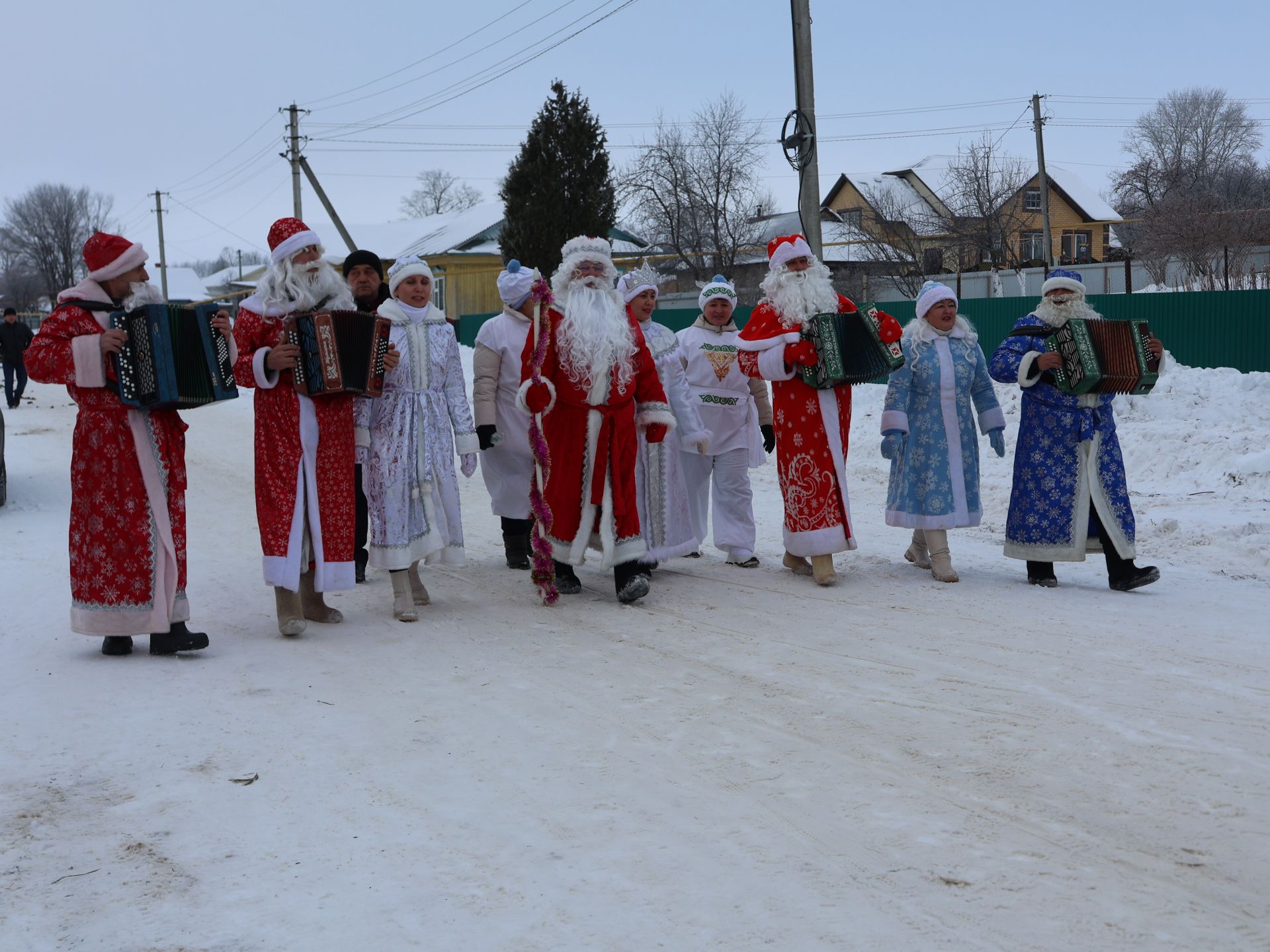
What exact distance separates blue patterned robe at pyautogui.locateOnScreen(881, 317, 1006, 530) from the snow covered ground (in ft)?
1.73

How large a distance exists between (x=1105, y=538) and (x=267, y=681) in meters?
4.89

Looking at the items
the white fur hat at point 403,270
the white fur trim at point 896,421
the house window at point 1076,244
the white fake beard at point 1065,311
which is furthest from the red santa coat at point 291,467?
the house window at point 1076,244

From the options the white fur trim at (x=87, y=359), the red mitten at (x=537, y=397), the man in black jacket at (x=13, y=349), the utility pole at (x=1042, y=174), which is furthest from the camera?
the utility pole at (x=1042, y=174)

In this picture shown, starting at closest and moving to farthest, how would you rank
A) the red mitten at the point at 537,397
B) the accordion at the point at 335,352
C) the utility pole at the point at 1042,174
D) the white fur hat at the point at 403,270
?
1. the accordion at the point at 335,352
2. the white fur hat at the point at 403,270
3. the red mitten at the point at 537,397
4. the utility pole at the point at 1042,174

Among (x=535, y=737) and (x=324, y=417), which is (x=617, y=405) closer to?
(x=324, y=417)

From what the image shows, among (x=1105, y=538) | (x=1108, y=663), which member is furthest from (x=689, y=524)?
(x=1108, y=663)

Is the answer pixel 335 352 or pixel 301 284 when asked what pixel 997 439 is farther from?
pixel 301 284

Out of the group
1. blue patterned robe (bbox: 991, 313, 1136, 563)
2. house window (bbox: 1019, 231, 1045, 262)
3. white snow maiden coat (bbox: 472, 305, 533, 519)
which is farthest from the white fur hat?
house window (bbox: 1019, 231, 1045, 262)

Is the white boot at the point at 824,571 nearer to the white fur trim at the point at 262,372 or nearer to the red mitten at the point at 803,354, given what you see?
the red mitten at the point at 803,354

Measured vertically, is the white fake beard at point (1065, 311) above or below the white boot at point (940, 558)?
above

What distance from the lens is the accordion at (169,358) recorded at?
575 centimetres

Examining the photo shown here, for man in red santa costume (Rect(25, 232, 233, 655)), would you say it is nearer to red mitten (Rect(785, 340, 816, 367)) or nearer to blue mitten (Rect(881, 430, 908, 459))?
red mitten (Rect(785, 340, 816, 367))

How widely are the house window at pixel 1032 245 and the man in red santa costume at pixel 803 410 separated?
3692 centimetres

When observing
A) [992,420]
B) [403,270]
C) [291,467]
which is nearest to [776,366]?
[992,420]
